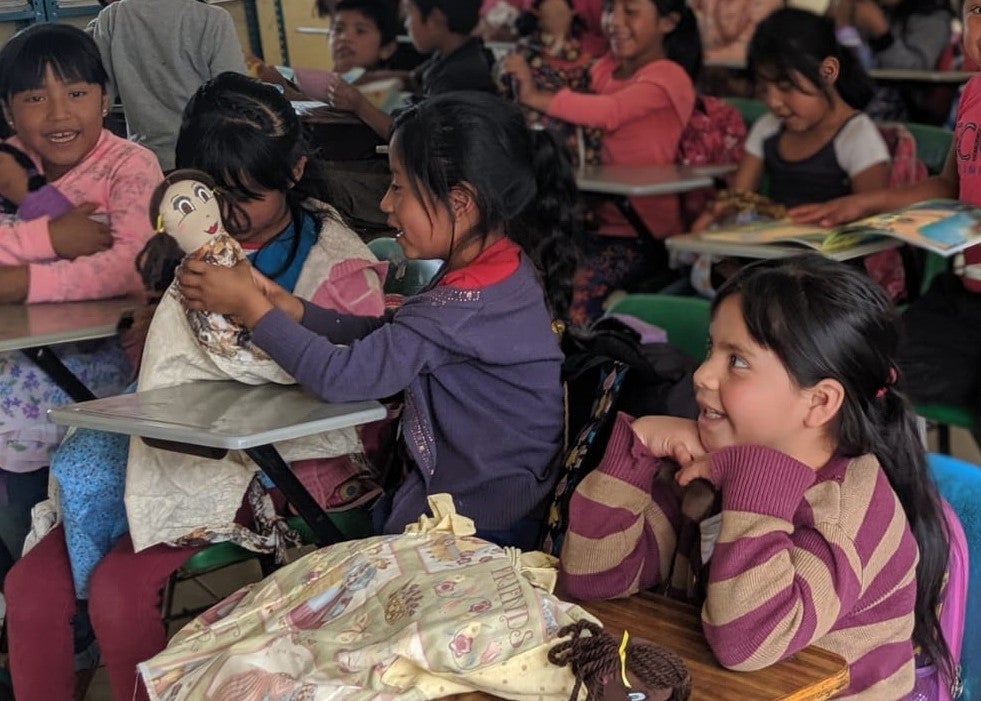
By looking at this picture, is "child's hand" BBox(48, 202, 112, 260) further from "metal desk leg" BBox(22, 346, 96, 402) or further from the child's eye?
the child's eye

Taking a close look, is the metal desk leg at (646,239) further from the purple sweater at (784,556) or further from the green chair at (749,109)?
the purple sweater at (784,556)

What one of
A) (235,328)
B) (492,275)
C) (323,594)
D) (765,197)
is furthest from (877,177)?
(323,594)

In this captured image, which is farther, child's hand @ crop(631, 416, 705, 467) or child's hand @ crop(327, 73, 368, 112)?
child's hand @ crop(327, 73, 368, 112)

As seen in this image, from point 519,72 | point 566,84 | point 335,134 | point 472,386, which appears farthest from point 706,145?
point 472,386

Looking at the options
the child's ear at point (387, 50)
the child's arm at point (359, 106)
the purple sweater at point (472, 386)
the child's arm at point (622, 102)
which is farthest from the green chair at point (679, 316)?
the child's arm at point (622, 102)

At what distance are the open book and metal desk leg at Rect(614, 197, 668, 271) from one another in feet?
2.49

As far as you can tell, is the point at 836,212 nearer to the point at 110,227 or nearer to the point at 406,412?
the point at 406,412

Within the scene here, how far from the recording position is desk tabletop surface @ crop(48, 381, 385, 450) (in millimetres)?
1517

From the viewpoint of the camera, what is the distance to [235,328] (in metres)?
1.76

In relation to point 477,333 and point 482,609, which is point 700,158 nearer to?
point 477,333

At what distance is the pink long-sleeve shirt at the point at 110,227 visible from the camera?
1.90 meters

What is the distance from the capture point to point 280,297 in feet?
6.17

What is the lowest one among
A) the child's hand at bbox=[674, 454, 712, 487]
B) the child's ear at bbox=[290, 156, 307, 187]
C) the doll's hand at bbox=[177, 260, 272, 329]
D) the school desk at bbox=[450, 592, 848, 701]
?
the school desk at bbox=[450, 592, 848, 701]

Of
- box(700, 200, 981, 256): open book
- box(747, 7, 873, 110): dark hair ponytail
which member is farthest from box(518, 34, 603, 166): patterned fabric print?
box(700, 200, 981, 256): open book
